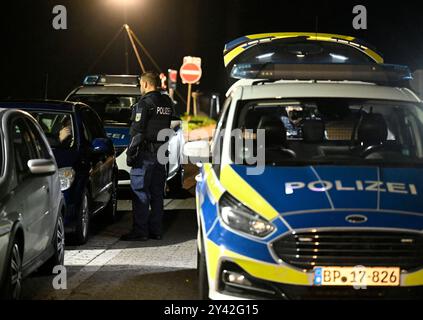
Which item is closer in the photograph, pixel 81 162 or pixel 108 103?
pixel 81 162

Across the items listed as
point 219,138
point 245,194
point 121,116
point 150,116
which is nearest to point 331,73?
point 219,138

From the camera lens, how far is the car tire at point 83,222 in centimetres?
1025

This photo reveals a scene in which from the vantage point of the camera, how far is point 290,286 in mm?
5859

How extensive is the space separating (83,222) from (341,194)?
16.0 ft

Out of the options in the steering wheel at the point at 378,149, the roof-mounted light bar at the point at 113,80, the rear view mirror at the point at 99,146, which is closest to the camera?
the steering wheel at the point at 378,149

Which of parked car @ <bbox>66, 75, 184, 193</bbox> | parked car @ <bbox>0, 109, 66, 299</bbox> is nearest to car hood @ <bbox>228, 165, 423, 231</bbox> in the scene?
parked car @ <bbox>0, 109, 66, 299</bbox>

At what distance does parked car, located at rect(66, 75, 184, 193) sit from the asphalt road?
2.89 meters

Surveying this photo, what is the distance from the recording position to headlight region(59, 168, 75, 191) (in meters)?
10.2

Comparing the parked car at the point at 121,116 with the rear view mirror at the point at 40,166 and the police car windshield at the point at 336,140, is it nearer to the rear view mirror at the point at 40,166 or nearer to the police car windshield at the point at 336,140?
the police car windshield at the point at 336,140

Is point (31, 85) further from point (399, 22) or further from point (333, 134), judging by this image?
point (333, 134)

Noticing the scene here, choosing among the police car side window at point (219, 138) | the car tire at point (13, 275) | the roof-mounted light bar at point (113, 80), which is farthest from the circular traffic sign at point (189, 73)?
the car tire at point (13, 275)

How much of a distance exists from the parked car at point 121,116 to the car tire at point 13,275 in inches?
318

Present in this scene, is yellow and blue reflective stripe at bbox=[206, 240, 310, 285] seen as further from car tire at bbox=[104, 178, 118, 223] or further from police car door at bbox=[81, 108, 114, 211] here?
car tire at bbox=[104, 178, 118, 223]

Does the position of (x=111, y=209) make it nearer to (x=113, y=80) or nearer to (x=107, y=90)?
(x=107, y=90)
